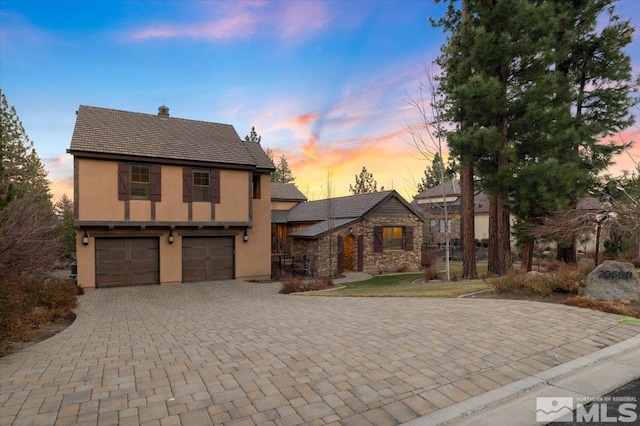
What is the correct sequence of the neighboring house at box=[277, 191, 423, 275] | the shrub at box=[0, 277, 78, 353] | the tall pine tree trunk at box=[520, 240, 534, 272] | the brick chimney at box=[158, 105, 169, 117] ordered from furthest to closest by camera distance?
1. the neighboring house at box=[277, 191, 423, 275]
2. the brick chimney at box=[158, 105, 169, 117]
3. the tall pine tree trunk at box=[520, 240, 534, 272]
4. the shrub at box=[0, 277, 78, 353]

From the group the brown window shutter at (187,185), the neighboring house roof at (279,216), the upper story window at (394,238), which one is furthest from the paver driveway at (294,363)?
the neighboring house roof at (279,216)

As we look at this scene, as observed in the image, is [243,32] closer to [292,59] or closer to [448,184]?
[292,59]

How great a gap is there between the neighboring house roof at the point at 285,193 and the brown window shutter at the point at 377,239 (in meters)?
11.9

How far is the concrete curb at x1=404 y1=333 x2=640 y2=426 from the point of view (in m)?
3.14

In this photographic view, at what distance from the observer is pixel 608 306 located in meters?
6.82

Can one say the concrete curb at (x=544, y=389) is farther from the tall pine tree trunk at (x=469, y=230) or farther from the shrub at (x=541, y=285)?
the tall pine tree trunk at (x=469, y=230)

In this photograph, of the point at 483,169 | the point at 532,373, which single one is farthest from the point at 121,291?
the point at 483,169

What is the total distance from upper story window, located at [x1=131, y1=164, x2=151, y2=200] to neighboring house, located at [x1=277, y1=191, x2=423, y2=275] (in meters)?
8.83

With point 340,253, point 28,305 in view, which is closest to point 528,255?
point 340,253

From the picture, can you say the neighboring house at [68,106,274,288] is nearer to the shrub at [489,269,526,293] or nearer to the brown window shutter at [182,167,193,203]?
the brown window shutter at [182,167,193,203]

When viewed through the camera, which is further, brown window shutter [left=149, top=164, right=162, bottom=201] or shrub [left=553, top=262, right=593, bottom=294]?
brown window shutter [left=149, top=164, right=162, bottom=201]

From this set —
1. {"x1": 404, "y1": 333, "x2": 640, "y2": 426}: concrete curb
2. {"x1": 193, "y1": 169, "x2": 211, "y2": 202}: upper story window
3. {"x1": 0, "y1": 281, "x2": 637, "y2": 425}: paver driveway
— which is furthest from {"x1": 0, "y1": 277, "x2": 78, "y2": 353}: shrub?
{"x1": 404, "y1": 333, "x2": 640, "y2": 426}: concrete curb

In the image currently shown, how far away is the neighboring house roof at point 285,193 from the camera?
30.5 metres

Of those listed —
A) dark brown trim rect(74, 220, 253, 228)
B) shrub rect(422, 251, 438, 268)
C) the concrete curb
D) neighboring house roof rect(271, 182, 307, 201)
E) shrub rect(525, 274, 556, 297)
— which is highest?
neighboring house roof rect(271, 182, 307, 201)
